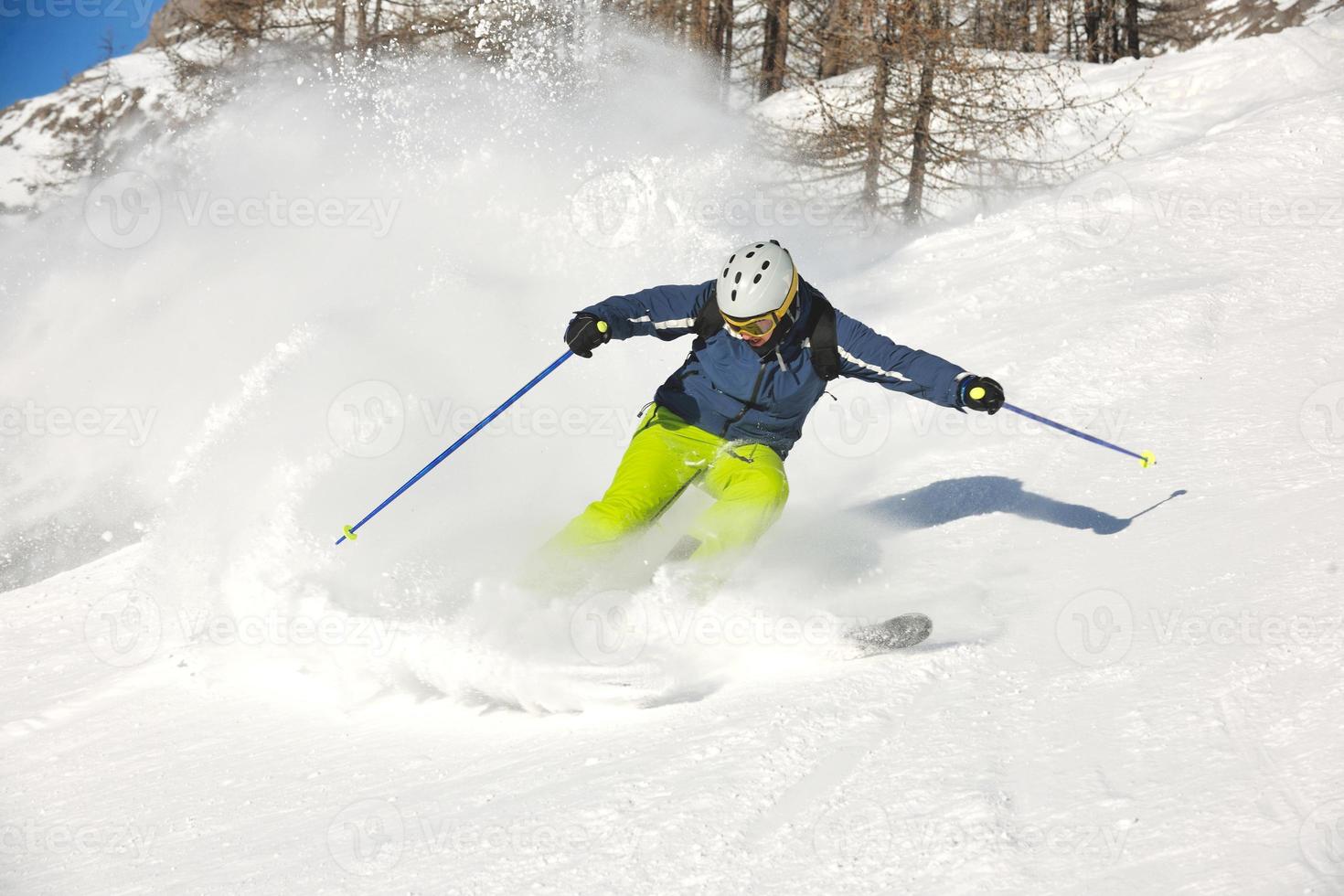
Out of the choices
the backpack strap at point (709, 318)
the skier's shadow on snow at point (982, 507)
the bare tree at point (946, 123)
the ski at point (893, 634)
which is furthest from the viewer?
the bare tree at point (946, 123)

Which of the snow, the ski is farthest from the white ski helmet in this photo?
the ski

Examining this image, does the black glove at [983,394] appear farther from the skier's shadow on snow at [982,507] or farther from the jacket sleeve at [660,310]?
the jacket sleeve at [660,310]

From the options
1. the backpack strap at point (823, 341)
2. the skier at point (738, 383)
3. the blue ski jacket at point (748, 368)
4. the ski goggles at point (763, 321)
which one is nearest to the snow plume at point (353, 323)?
the skier at point (738, 383)

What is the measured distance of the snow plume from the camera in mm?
5516

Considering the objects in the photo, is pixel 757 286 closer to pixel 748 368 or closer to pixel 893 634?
pixel 748 368

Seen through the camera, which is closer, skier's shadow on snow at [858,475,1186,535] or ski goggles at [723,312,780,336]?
ski goggles at [723,312,780,336]

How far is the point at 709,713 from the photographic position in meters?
3.52

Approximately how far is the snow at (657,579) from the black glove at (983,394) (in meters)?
0.78

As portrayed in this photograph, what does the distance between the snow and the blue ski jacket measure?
63 cm

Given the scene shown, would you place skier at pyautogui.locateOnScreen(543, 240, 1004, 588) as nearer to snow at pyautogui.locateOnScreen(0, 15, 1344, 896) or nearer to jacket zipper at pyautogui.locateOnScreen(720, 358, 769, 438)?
jacket zipper at pyautogui.locateOnScreen(720, 358, 769, 438)

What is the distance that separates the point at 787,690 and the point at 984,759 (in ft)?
2.68

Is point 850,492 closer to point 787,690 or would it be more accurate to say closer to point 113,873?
point 787,690

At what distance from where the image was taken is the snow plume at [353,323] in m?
5.52

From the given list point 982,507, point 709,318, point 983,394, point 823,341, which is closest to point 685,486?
point 709,318
